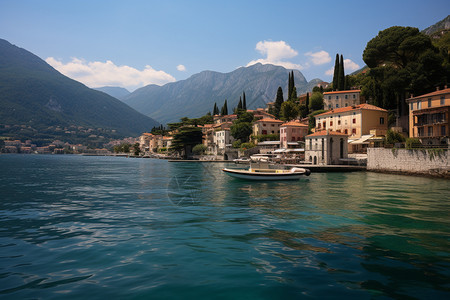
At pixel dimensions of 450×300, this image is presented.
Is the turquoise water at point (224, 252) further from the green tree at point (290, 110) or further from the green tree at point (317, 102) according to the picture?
the green tree at point (317, 102)

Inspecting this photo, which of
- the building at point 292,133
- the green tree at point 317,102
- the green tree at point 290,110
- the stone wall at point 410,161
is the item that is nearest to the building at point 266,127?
the green tree at point 290,110

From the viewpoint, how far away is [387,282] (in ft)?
21.6

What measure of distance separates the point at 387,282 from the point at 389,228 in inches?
244

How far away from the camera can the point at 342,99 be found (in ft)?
261

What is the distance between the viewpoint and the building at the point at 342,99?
77750mm

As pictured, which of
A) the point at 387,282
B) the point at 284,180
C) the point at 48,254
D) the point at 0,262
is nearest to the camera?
the point at 387,282

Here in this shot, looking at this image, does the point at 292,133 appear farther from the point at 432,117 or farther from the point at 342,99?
the point at 432,117

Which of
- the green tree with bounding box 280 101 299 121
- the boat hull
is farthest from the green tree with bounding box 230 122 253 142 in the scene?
the boat hull

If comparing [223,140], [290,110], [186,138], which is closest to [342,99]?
[290,110]

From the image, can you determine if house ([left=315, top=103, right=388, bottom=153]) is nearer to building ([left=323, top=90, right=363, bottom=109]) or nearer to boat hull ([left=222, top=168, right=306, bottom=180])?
building ([left=323, top=90, right=363, bottom=109])

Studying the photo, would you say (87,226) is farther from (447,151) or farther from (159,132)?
(159,132)

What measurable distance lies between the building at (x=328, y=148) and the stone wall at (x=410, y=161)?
22.9ft

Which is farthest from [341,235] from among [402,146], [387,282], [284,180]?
[402,146]

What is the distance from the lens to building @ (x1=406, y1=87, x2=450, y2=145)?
4186cm
